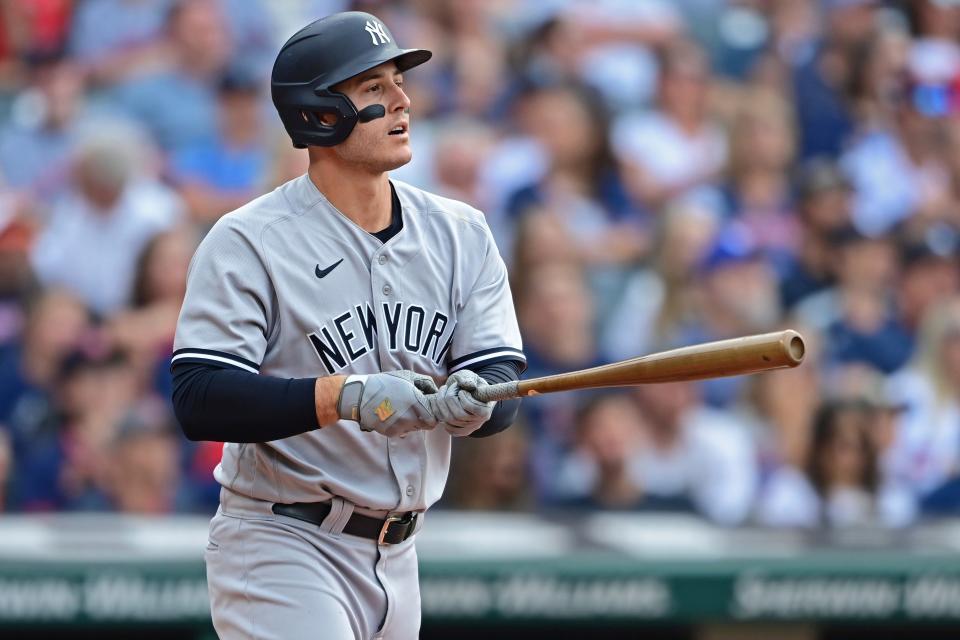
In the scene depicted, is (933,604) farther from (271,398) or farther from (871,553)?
(271,398)

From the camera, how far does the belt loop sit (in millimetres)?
2701

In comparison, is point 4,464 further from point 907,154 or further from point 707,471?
point 907,154

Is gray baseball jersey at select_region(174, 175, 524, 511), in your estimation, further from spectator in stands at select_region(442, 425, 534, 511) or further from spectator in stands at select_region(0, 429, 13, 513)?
spectator in stands at select_region(0, 429, 13, 513)

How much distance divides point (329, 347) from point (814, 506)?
11.6ft

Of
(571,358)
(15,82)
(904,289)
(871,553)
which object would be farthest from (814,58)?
(15,82)

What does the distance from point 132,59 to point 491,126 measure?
1.52 meters

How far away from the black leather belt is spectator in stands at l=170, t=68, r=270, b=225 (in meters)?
3.34

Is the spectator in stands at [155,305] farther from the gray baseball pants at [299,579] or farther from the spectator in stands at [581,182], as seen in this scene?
the gray baseball pants at [299,579]

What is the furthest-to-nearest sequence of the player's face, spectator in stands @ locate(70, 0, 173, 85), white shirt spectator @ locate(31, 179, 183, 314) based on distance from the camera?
spectator in stands @ locate(70, 0, 173, 85), white shirt spectator @ locate(31, 179, 183, 314), the player's face

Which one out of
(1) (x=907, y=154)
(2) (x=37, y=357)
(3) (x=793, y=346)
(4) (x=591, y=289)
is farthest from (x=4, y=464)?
(1) (x=907, y=154)

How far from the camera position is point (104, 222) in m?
5.75

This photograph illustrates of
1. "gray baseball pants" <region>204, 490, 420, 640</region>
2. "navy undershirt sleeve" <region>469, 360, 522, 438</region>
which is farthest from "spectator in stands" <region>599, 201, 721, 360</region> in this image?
"gray baseball pants" <region>204, 490, 420, 640</region>

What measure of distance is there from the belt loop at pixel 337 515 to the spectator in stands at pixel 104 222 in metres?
3.06

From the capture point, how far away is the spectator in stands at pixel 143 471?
527 centimetres
